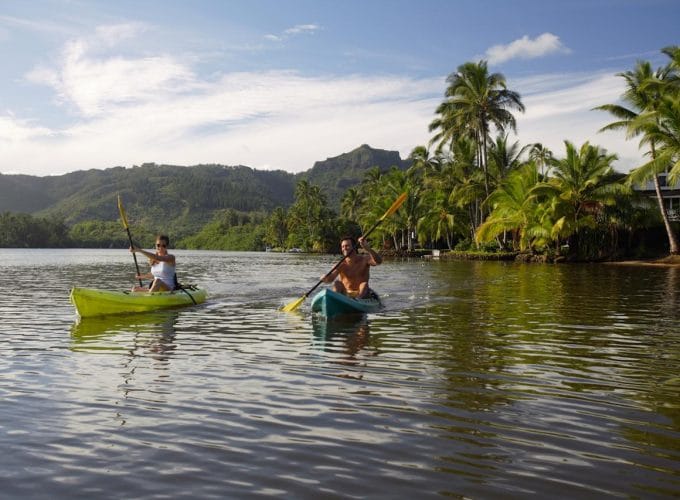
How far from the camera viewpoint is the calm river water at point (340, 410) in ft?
14.0

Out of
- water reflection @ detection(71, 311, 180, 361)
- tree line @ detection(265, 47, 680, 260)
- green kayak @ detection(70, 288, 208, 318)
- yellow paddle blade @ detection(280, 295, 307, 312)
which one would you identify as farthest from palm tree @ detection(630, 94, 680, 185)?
water reflection @ detection(71, 311, 180, 361)

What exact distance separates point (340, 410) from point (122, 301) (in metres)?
9.40

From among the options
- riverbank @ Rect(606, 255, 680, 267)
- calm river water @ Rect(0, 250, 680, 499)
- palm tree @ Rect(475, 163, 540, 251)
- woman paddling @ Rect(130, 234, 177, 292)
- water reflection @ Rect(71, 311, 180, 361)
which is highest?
palm tree @ Rect(475, 163, 540, 251)

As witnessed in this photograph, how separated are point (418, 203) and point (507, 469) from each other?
61645 mm

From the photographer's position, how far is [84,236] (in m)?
169

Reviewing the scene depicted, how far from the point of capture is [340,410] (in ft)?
19.4

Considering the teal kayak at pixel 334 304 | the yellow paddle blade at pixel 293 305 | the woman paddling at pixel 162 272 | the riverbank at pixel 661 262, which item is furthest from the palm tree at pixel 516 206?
the woman paddling at pixel 162 272

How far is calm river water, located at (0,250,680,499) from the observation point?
14.0 ft

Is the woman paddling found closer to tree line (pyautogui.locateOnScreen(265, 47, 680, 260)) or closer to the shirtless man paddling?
the shirtless man paddling

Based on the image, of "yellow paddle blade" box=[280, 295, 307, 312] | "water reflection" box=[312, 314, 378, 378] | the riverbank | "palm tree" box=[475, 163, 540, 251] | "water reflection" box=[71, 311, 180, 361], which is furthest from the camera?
"palm tree" box=[475, 163, 540, 251]

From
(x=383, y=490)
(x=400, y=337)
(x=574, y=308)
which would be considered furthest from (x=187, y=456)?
(x=574, y=308)

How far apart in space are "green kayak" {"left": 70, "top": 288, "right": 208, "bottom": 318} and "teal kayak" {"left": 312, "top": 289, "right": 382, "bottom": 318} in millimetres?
3975

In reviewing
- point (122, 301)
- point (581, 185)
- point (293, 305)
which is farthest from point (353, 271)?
point (581, 185)

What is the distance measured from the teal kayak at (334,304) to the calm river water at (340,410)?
0.74 meters
